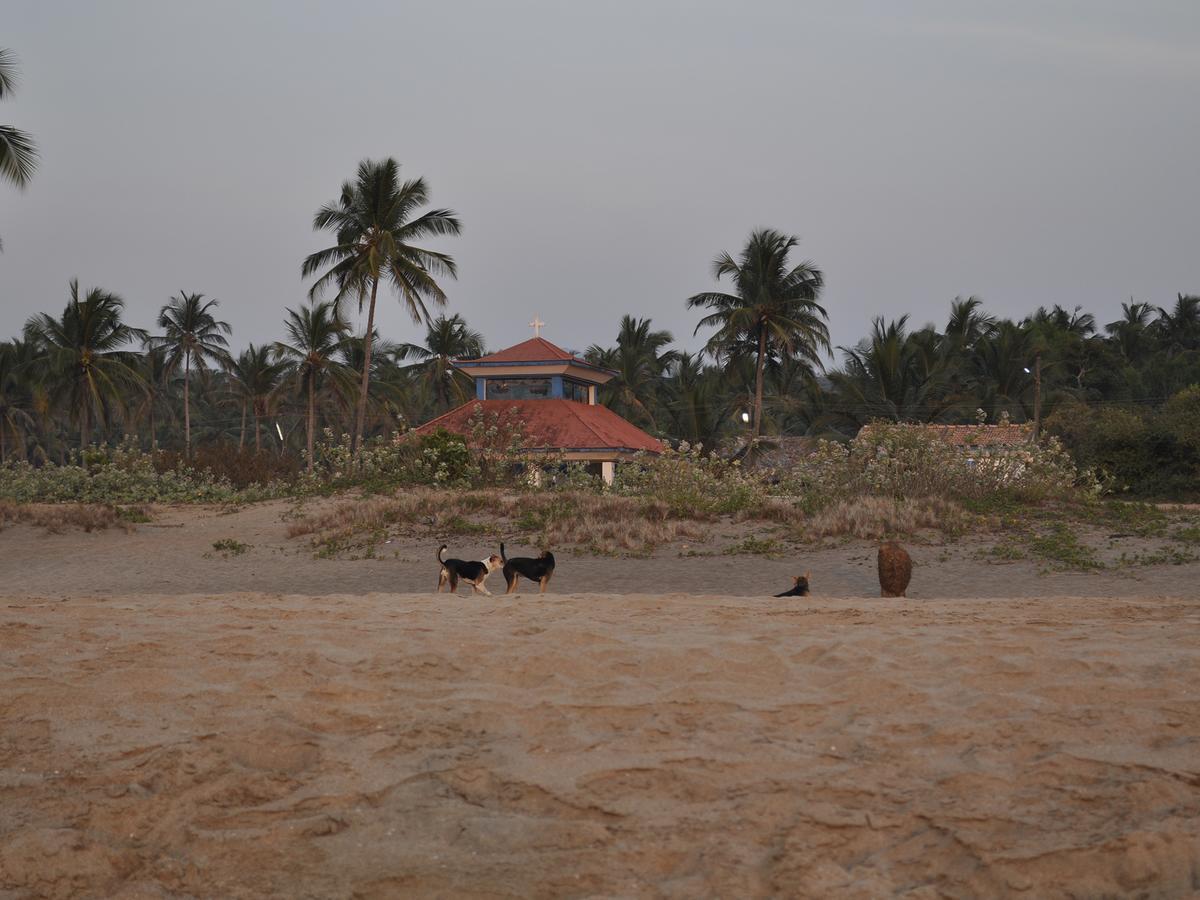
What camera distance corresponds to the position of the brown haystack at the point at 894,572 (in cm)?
1117

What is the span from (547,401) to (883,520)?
64.1ft

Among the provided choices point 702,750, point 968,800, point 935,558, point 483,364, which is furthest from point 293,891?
point 483,364

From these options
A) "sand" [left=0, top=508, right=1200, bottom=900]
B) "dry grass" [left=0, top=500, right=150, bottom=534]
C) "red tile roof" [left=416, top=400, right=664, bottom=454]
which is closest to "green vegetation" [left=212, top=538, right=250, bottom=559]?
"dry grass" [left=0, top=500, right=150, bottom=534]

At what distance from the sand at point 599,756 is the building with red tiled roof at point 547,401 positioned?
81.2 ft

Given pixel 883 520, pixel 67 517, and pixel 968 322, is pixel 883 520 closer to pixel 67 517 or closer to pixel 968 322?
pixel 67 517

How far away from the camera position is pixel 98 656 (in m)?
5.91

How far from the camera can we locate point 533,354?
114 feet

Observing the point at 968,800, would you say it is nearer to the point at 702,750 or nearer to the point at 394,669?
the point at 702,750

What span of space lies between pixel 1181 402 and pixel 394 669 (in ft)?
112

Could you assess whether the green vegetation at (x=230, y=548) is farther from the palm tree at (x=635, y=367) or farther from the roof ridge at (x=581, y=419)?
the palm tree at (x=635, y=367)

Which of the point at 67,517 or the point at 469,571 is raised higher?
the point at 67,517

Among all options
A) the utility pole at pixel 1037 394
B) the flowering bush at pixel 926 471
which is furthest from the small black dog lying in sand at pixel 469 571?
the utility pole at pixel 1037 394

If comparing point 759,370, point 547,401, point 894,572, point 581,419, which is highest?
point 759,370

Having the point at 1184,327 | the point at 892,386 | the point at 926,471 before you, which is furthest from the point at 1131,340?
the point at 926,471
